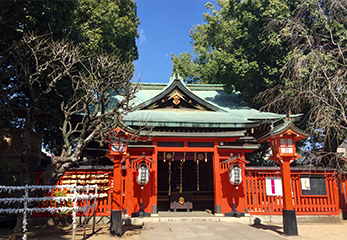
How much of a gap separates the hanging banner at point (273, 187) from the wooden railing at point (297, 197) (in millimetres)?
204

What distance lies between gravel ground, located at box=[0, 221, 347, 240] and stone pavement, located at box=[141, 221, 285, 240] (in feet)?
2.57

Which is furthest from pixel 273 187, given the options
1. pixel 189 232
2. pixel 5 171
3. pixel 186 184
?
pixel 5 171

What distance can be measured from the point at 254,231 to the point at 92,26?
51.5 feet

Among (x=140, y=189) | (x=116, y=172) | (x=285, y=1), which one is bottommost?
(x=140, y=189)

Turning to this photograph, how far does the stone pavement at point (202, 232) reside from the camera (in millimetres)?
7906

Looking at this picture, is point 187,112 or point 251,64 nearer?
point 187,112

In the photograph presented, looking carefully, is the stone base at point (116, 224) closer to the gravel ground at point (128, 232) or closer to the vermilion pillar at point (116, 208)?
the vermilion pillar at point (116, 208)

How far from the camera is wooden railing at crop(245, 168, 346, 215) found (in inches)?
470

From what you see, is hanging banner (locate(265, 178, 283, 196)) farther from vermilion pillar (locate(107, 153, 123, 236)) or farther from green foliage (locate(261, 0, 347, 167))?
vermilion pillar (locate(107, 153, 123, 236))

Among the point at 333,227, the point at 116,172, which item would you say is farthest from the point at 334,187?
the point at 116,172

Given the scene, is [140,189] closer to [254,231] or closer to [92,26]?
[254,231]

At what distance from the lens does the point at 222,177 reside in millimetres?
12609

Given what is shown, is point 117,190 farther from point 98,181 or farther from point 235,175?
point 235,175

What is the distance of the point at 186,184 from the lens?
645 inches
